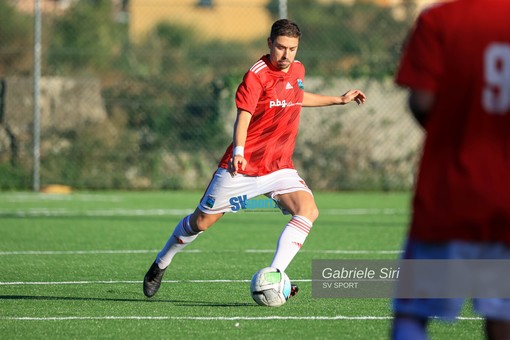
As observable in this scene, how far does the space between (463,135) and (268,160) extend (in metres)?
3.84

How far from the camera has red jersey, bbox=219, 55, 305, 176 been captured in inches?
297

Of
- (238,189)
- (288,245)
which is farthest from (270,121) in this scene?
(288,245)

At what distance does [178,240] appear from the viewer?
766 centimetres

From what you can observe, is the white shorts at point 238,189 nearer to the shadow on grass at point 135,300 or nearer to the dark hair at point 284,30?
the shadow on grass at point 135,300

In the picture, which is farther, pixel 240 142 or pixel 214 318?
pixel 240 142

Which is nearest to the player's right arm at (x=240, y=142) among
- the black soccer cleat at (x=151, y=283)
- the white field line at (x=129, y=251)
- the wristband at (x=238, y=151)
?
the wristband at (x=238, y=151)

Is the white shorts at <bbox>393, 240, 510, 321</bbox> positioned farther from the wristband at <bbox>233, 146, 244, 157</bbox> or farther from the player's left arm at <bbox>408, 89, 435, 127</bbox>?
the wristband at <bbox>233, 146, 244, 157</bbox>

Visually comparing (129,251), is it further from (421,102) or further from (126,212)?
(421,102)

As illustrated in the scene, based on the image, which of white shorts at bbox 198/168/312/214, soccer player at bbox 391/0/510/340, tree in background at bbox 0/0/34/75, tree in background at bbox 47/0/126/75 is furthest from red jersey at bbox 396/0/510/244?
tree in background at bbox 0/0/34/75

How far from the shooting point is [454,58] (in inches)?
148

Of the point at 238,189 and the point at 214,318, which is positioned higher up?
the point at 238,189

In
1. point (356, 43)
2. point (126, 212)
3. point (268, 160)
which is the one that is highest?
point (268, 160)

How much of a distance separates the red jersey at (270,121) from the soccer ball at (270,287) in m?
0.83

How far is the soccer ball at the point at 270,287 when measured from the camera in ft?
23.1
